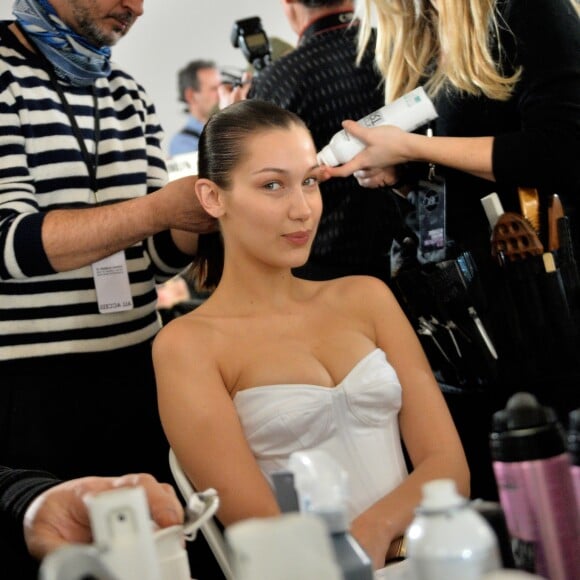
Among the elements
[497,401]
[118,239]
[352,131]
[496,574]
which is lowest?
[497,401]

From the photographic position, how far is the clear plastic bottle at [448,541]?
2.60ft

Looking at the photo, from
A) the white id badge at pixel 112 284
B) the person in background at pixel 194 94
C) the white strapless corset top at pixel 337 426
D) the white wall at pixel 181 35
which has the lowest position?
the white strapless corset top at pixel 337 426

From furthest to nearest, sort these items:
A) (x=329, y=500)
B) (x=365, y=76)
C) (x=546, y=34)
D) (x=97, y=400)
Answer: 1. (x=365, y=76)
2. (x=97, y=400)
3. (x=546, y=34)
4. (x=329, y=500)

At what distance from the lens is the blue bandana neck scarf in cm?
203

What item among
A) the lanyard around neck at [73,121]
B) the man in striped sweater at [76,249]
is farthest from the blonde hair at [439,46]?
the lanyard around neck at [73,121]

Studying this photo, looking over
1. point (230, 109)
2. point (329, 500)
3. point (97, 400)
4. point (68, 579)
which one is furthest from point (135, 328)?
point (68, 579)

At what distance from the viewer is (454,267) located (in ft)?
6.25

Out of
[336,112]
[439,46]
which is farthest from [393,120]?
[336,112]

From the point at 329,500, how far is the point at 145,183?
138cm

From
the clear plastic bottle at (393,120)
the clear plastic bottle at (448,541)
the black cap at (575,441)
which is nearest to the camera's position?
the clear plastic bottle at (448,541)

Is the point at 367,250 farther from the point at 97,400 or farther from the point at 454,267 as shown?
the point at 97,400

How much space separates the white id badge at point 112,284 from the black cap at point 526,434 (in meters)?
1.18

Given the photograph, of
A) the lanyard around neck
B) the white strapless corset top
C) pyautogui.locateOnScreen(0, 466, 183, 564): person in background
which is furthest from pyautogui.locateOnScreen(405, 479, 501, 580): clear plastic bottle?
the lanyard around neck

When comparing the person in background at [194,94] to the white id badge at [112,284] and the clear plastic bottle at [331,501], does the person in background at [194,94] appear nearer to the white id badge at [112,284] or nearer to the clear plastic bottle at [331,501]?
the white id badge at [112,284]
